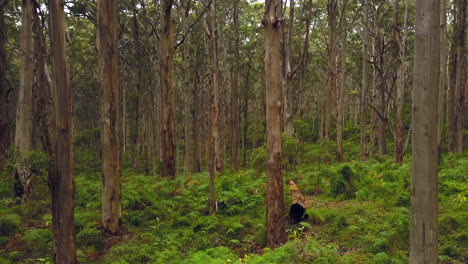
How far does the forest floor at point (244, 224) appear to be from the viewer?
677cm

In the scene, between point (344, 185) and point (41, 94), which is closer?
point (41, 94)

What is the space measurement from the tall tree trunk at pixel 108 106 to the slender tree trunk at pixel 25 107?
3309mm

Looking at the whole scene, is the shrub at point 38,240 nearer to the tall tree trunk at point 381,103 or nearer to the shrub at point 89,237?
the shrub at point 89,237

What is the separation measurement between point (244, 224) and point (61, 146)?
14.0ft

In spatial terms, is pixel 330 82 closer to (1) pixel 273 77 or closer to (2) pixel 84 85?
(1) pixel 273 77

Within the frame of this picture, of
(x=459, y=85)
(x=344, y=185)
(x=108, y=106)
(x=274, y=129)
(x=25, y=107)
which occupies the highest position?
(x=459, y=85)

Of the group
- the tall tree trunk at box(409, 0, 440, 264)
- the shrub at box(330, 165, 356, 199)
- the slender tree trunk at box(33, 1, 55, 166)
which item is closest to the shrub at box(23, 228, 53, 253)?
the slender tree trunk at box(33, 1, 55, 166)

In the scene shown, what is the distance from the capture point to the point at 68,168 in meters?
6.63

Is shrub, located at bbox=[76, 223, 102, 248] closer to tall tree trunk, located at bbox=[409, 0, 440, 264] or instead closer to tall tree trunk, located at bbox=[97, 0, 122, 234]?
tall tree trunk, located at bbox=[97, 0, 122, 234]

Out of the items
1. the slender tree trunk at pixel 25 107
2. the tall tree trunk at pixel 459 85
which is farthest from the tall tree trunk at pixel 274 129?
the tall tree trunk at pixel 459 85

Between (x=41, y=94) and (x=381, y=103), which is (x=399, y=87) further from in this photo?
(x=41, y=94)

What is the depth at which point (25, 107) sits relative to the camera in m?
11.0

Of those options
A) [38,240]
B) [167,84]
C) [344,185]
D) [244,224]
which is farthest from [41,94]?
[344,185]

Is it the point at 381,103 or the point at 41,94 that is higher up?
the point at 381,103
